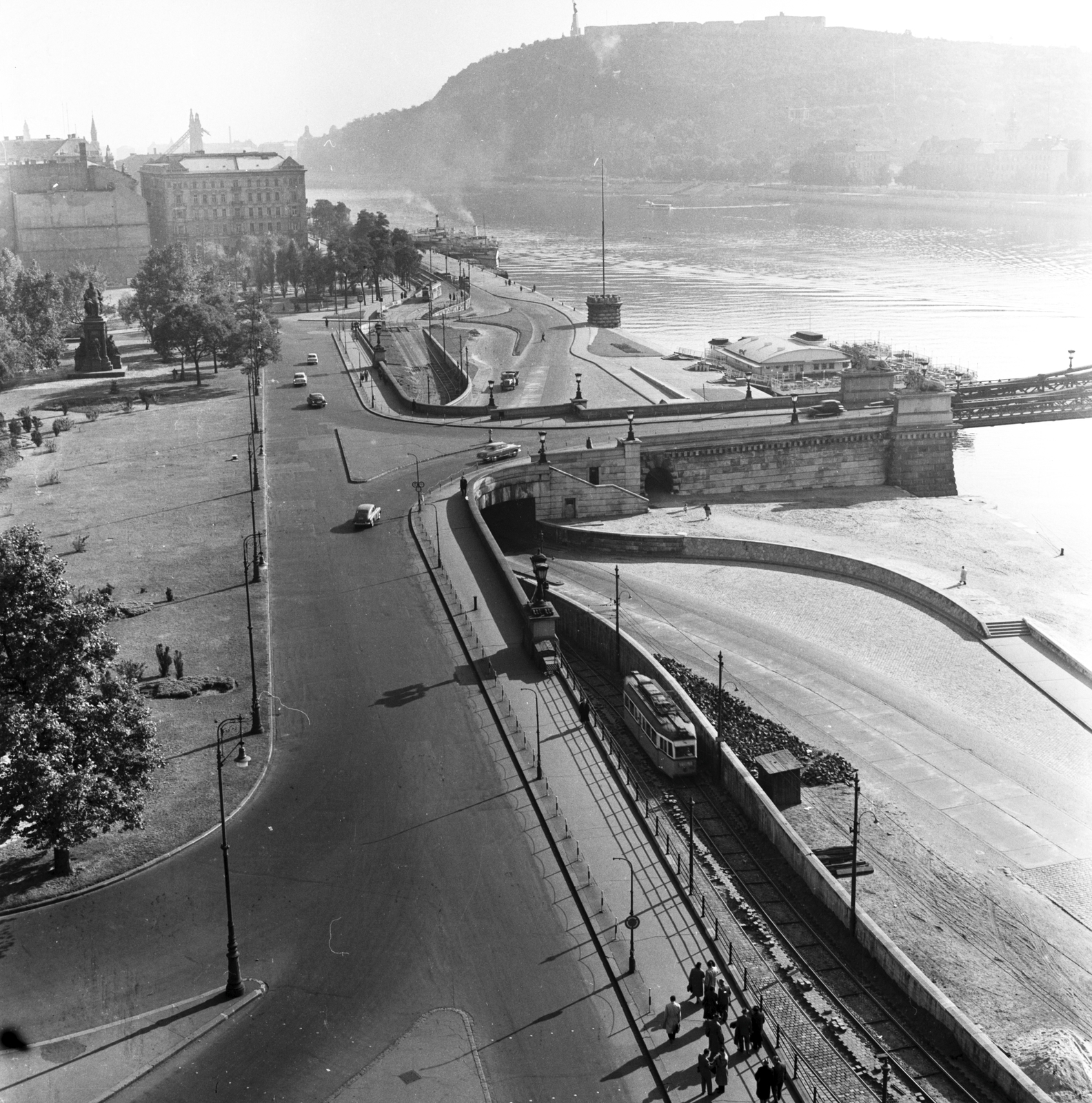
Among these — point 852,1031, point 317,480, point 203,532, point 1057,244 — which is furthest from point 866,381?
point 1057,244

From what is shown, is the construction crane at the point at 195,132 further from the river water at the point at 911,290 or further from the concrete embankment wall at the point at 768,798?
the concrete embankment wall at the point at 768,798

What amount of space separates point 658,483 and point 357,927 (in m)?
32.4

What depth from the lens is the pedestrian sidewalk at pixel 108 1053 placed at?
16.9m

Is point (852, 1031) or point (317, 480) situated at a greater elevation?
point (317, 480)

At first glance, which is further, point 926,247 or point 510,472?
point 926,247

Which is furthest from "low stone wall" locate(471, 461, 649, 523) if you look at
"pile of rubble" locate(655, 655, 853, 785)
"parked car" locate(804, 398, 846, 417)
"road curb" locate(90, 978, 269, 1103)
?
"road curb" locate(90, 978, 269, 1103)

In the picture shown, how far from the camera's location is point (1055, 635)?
36594 millimetres

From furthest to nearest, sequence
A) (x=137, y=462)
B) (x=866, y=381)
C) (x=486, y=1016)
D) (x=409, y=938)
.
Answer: (x=866, y=381) → (x=137, y=462) → (x=409, y=938) → (x=486, y=1016)

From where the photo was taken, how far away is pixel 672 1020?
17953mm

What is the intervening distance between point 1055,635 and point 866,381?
871 inches

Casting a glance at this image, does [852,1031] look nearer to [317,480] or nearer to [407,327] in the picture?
[317,480]

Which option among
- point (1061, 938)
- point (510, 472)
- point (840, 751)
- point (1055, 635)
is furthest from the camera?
point (510, 472)

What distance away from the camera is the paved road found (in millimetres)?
17609

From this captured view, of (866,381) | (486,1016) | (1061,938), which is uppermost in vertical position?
(866,381)
